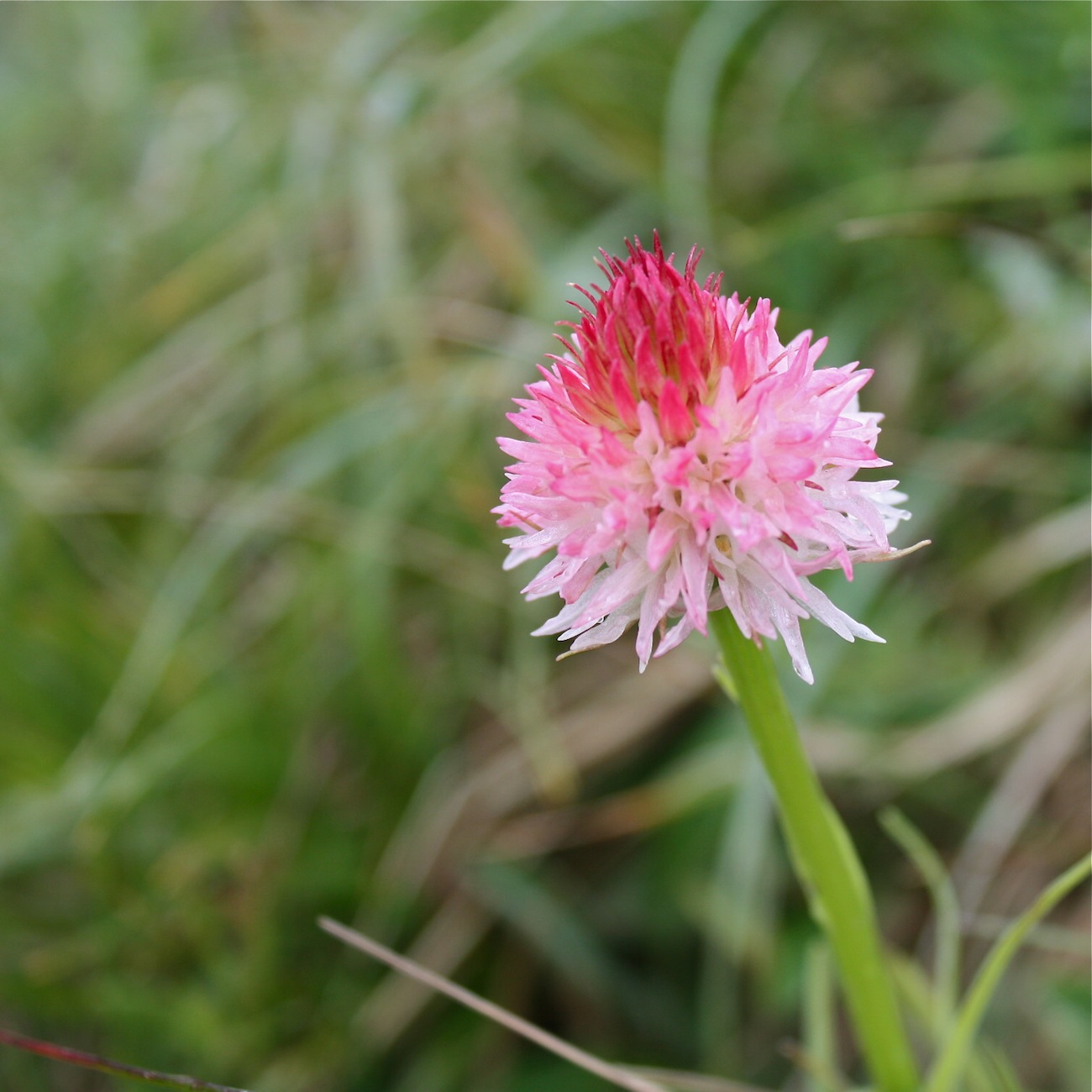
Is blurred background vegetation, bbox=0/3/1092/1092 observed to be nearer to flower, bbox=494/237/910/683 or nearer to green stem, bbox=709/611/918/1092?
green stem, bbox=709/611/918/1092

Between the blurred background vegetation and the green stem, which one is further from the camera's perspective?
the blurred background vegetation

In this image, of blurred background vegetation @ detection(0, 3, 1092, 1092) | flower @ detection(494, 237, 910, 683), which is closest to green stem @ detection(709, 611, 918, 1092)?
flower @ detection(494, 237, 910, 683)

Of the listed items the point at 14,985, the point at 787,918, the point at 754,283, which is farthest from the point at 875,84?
the point at 14,985

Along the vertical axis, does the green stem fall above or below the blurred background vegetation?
below

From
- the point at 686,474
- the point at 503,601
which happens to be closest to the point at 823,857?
the point at 686,474

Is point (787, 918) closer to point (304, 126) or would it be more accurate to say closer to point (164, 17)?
point (304, 126)

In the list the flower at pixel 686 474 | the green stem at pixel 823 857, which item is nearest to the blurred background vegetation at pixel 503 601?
the green stem at pixel 823 857
